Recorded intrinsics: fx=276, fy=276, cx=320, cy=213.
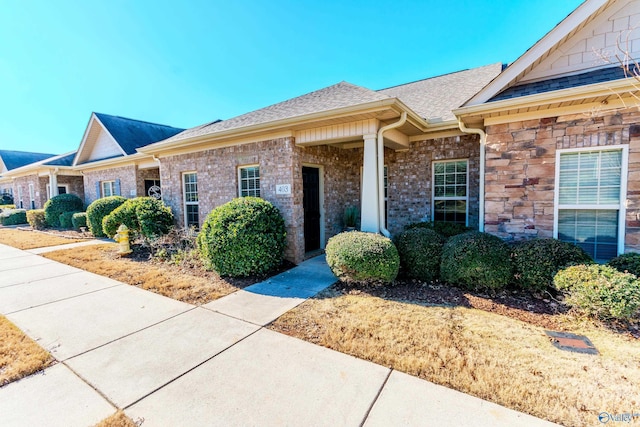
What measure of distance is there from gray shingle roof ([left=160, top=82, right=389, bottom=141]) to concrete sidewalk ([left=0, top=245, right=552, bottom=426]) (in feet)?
13.3

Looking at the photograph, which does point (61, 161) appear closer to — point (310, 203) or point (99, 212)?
point (99, 212)

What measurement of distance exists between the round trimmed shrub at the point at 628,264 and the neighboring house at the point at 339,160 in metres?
2.95

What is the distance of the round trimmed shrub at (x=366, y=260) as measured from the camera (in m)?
4.80

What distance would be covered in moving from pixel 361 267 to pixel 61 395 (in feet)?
12.8

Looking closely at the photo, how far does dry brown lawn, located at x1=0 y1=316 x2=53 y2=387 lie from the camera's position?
2760 mm

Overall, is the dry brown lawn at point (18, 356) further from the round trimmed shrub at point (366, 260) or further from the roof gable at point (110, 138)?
the roof gable at point (110, 138)

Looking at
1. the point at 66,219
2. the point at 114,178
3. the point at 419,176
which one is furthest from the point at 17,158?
the point at 419,176

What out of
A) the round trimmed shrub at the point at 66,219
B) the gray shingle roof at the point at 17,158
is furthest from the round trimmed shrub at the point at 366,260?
the gray shingle roof at the point at 17,158

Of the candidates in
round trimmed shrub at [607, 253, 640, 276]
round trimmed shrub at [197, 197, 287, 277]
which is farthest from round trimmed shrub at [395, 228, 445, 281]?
round trimmed shrub at [197, 197, 287, 277]

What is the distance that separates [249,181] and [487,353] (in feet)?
21.2

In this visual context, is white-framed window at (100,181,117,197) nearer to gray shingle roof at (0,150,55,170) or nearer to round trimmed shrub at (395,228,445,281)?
round trimmed shrub at (395,228,445,281)

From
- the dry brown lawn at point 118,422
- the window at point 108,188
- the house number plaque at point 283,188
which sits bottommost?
the dry brown lawn at point 118,422

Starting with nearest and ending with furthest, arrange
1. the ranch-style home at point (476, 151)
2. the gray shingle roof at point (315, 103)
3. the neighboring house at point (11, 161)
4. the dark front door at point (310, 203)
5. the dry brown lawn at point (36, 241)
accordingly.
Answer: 1. the ranch-style home at point (476, 151)
2. the gray shingle roof at point (315, 103)
3. the dark front door at point (310, 203)
4. the dry brown lawn at point (36, 241)
5. the neighboring house at point (11, 161)

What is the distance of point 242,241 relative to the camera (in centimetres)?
568
